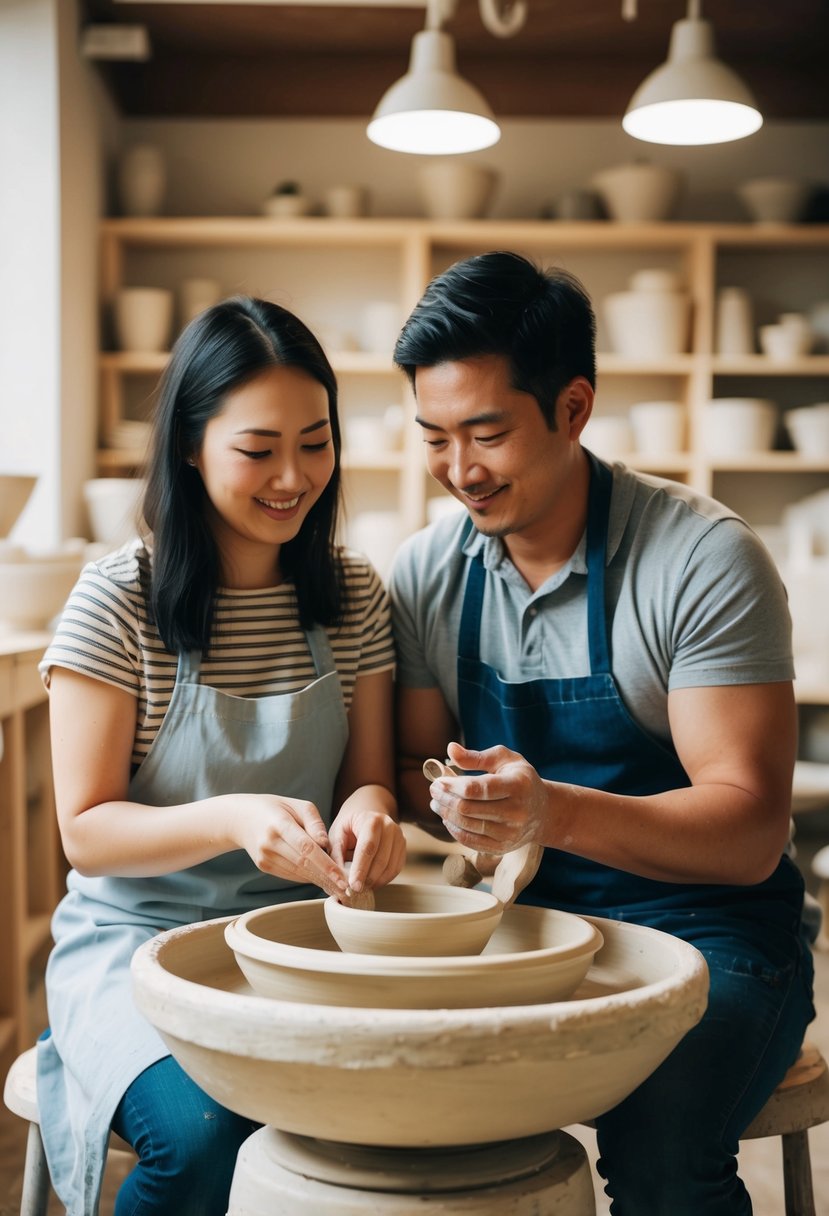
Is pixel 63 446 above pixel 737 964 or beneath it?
above

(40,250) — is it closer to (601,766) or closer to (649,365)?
(649,365)

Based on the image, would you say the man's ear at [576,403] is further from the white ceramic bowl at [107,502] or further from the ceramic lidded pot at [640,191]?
the ceramic lidded pot at [640,191]

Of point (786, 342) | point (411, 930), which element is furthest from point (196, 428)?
point (786, 342)

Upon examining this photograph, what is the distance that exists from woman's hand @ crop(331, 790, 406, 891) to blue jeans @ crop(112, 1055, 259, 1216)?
29 cm

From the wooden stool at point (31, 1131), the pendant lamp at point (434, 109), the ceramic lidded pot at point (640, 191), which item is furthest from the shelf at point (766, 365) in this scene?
the wooden stool at point (31, 1131)

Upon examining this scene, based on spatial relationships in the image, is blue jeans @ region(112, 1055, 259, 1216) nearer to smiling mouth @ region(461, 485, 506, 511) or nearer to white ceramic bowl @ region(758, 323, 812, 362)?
smiling mouth @ region(461, 485, 506, 511)

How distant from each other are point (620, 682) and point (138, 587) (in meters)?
0.64

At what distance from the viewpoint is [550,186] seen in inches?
199

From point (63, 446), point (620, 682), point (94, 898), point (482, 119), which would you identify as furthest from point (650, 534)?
point (63, 446)

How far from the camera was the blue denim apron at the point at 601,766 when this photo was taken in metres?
1.56

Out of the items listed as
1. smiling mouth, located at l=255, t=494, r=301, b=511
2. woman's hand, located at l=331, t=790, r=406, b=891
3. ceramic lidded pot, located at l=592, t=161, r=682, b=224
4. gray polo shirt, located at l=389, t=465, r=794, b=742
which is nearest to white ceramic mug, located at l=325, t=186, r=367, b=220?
ceramic lidded pot, located at l=592, t=161, r=682, b=224

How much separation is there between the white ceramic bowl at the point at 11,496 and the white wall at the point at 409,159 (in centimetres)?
251

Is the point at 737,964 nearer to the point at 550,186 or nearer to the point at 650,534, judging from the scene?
the point at 650,534

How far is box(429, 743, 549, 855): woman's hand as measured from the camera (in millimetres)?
1169
